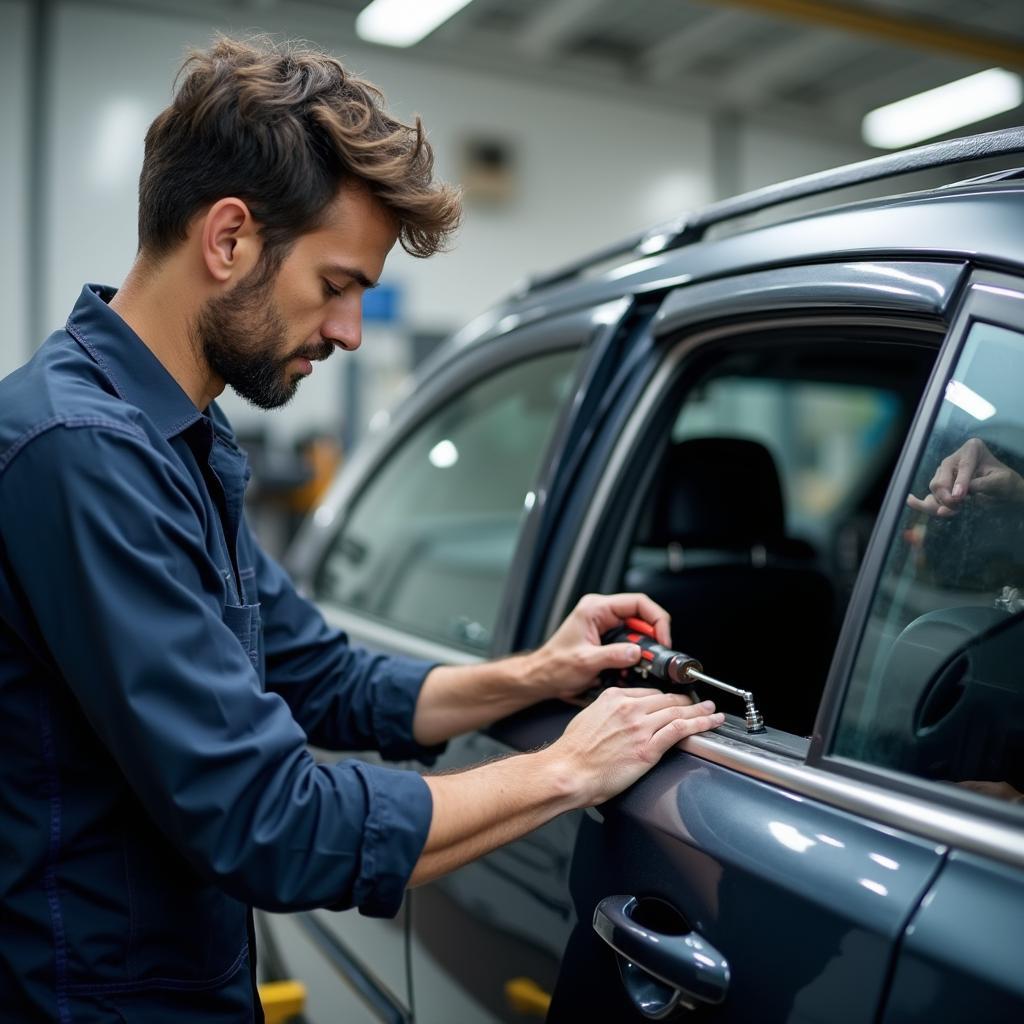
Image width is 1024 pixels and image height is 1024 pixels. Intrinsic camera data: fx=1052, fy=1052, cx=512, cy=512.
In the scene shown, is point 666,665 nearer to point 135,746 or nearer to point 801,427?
point 135,746

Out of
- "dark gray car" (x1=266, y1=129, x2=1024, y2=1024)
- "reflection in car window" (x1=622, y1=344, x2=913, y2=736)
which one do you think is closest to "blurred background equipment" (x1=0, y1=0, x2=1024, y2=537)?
"reflection in car window" (x1=622, y1=344, x2=913, y2=736)

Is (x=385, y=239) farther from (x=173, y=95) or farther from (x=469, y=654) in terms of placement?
(x=469, y=654)

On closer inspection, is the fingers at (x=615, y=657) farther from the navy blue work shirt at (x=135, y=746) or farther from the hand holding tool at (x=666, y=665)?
the navy blue work shirt at (x=135, y=746)

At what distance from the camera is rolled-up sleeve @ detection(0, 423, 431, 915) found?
1.04 meters

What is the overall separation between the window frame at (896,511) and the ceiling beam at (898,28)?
6.43 m

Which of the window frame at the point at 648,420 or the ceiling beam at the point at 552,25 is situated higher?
the ceiling beam at the point at 552,25

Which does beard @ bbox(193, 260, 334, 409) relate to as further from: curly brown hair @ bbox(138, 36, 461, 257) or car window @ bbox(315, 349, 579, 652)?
car window @ bbox(315, 349, 579, 652)

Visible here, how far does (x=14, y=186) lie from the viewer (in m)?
7.96

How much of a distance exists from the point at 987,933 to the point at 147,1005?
879mm

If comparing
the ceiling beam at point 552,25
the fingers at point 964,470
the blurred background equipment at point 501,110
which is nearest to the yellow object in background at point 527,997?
the fingers at point 964,470

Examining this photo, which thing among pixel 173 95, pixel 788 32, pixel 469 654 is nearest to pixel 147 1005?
pixel 469 654

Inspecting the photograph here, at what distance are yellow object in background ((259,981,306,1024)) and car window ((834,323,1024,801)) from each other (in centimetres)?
129

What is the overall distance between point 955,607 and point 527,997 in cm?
74

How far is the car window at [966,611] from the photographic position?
1.06 meters
